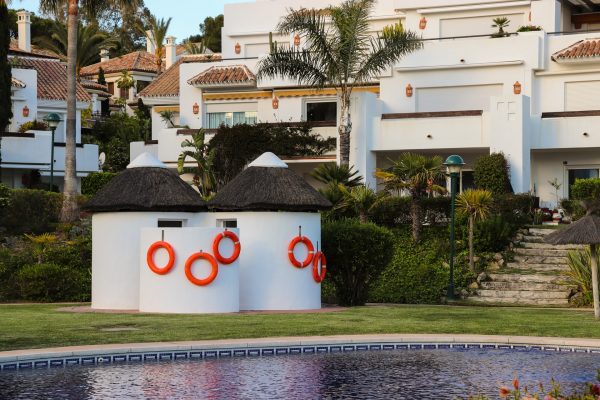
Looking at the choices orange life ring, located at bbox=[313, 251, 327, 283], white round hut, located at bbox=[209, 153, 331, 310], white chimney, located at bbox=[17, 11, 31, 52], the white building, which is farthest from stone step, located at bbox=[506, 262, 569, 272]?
white chimney, located at bbox=[17, 11, 31, 52]

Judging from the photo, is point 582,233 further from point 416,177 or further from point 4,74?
point 4,74

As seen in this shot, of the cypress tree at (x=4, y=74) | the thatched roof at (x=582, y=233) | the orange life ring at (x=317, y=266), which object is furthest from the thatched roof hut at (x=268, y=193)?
the cypress tree at (x=4, y=74)

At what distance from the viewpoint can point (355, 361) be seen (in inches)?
805

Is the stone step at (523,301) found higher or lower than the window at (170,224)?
lower

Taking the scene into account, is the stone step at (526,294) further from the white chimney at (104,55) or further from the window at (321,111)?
the white chimney at (104,55)

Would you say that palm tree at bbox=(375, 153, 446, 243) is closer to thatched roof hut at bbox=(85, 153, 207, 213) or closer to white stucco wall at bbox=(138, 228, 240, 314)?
thatched roof hut at bbox=(85, 153, 207, 213)

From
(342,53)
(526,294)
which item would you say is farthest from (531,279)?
(342,53)

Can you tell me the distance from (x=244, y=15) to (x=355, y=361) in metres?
40.2

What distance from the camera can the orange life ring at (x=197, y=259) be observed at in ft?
93.7

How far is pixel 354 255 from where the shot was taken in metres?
32.0

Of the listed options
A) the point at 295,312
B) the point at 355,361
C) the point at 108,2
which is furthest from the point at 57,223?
the point at 355,361

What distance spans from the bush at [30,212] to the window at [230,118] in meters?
12.9

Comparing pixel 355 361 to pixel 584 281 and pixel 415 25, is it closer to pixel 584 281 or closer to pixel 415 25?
pixel 584 281

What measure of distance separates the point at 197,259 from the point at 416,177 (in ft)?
39.4
